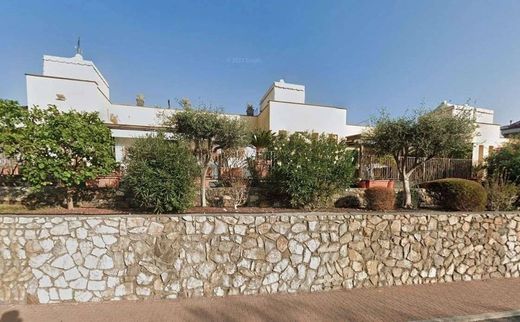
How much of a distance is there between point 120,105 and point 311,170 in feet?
46.1

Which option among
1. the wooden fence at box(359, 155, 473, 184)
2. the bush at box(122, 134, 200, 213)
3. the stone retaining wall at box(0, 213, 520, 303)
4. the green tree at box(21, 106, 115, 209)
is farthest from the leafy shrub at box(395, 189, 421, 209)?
the green tree at box(21, 106, 115, 209)

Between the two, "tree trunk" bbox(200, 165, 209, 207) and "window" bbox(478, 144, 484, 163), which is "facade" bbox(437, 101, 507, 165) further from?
"tree trunk" bbox(200, 165, 209, 207)

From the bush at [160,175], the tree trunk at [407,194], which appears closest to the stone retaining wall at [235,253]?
the bush at [160,175]

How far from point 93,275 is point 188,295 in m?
1.77

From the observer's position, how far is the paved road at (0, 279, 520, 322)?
13.3 ft

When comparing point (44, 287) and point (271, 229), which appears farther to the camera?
point (271, 229)

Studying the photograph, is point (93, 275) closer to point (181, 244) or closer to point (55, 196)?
point (181, 244)

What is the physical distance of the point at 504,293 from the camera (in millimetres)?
5180

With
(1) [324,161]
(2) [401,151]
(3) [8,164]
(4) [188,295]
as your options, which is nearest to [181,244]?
(4) [188,295]

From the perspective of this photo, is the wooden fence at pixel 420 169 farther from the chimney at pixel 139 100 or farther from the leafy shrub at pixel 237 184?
the chimney at pixel 139 100

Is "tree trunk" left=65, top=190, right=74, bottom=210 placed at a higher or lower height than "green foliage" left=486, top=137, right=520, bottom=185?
lower

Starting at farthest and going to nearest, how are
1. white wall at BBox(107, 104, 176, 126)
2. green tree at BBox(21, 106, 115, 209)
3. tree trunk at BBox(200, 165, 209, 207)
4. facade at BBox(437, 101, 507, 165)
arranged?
white wall at BBox(107, 104, 176, 126) → facade at BBox(437, 101, 507, 165) → tree trunk at BBox(200, 165, 209, 207) → green tree at BBox(21, 106, 115, 209)

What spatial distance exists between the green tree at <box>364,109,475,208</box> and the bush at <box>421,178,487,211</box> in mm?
928

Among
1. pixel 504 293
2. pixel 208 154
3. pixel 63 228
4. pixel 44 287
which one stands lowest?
pixel 504 293
